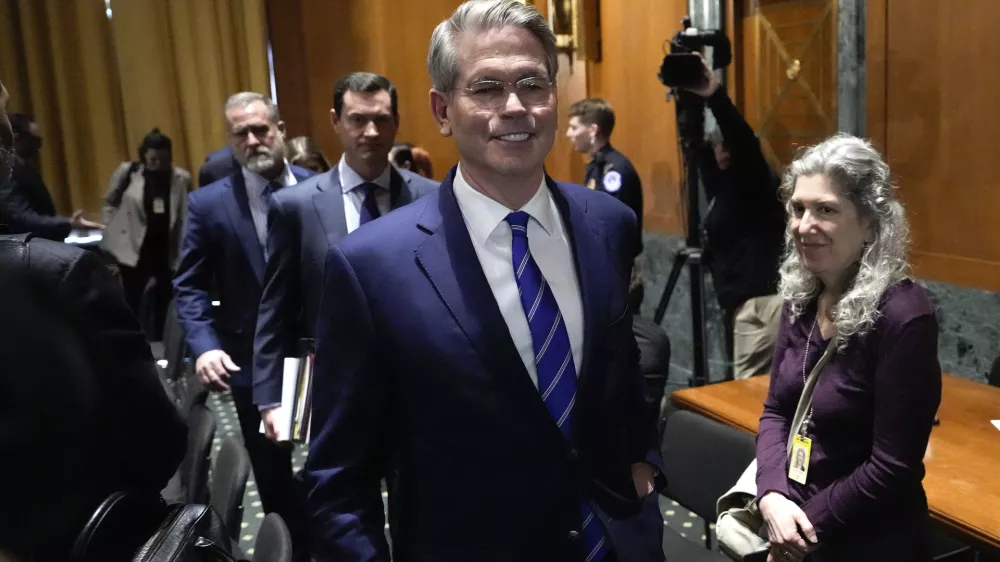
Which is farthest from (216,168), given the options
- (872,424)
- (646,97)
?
(872,424)

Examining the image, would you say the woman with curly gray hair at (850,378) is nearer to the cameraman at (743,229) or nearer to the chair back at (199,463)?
the chair back at (199,463)

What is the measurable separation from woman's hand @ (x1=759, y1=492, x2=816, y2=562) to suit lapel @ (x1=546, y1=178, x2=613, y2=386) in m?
0.76

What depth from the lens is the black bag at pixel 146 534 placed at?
984 mm

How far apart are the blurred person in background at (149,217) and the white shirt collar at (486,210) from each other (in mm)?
4930

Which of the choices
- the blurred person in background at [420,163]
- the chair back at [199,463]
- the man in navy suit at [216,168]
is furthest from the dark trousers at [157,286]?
the chair back at [199,463]

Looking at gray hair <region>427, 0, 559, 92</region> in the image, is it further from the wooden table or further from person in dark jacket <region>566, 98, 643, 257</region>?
person in dark jacket <region>566, 98, 643, 257</region>

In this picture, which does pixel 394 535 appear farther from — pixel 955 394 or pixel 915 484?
pixel 955 394

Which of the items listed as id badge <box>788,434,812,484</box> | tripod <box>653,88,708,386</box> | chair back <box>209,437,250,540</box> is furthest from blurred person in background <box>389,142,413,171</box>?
id badge <box>788,434,812,484</box>

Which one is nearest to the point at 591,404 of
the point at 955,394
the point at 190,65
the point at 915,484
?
the point at 915,484

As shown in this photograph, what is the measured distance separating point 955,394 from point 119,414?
7.70ft

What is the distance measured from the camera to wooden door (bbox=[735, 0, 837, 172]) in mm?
3959

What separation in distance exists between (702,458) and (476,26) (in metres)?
1.50

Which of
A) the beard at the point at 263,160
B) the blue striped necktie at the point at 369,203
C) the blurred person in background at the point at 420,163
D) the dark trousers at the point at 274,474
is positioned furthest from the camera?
the blurred person in background at the point at 420,163

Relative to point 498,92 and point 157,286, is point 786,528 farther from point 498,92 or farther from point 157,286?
point 157,286
